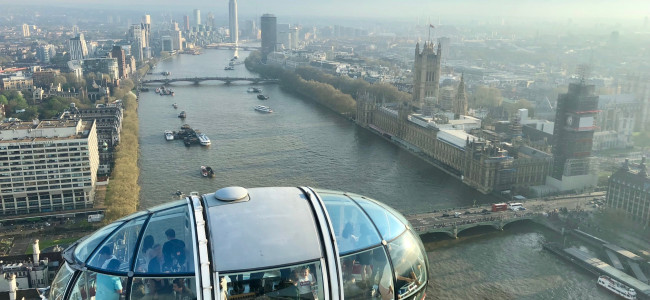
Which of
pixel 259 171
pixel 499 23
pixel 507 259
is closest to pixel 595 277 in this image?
pixel 507 259

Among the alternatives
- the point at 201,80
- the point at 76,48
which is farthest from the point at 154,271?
the point at 76,48

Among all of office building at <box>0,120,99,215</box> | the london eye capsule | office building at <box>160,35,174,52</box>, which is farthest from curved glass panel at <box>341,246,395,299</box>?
office building at <box>160,35,174,52</box>

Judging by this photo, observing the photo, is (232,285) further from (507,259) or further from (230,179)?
(230,179)

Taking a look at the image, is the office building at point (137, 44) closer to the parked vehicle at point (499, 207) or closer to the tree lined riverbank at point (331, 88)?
the tree lined riverbank at point (331, 88)

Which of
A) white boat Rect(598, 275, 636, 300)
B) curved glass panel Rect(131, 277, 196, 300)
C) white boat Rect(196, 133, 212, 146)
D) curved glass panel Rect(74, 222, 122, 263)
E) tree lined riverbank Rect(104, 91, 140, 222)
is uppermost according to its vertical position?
curved glass panel Rect(74, 222, 122, 263)

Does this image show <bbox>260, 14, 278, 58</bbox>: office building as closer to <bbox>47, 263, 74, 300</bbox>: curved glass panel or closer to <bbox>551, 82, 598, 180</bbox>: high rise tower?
<bbox>551, 82, 598, 180</bbox>: high rise tower
